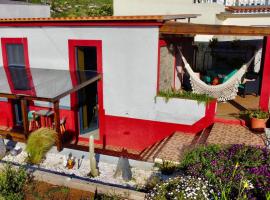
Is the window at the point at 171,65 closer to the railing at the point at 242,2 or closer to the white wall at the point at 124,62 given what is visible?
the white wall at the point at 124,62

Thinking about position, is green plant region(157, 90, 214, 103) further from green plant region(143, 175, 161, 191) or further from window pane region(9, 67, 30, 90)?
window pane region(9, 67, 30, 90)

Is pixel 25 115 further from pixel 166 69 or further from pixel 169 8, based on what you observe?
pixel 169 8

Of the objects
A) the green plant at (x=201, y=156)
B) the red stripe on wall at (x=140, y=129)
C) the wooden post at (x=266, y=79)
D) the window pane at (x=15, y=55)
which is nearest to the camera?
the green plant at (x=201, y=156)

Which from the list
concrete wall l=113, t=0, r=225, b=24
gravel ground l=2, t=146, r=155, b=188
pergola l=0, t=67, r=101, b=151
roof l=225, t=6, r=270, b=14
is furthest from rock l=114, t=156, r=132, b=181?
roof l=225, t=6, r=270, b=14

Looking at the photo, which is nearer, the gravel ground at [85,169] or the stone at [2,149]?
the gravel ground at [85,169]

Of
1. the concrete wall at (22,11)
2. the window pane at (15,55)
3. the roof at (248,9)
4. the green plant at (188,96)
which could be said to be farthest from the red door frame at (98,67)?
the roof at (248,9)

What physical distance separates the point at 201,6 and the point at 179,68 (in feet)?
19.5

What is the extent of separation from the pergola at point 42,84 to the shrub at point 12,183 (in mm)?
2102

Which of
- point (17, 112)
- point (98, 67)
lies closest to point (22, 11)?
point (17, 112)

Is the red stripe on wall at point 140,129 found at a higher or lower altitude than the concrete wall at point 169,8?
lower

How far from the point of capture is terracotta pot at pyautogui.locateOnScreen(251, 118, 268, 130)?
1083cm

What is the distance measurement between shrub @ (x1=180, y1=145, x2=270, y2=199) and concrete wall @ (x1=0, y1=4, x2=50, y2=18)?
43.1ft

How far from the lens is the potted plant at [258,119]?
1084cm

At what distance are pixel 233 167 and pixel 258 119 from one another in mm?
4350
